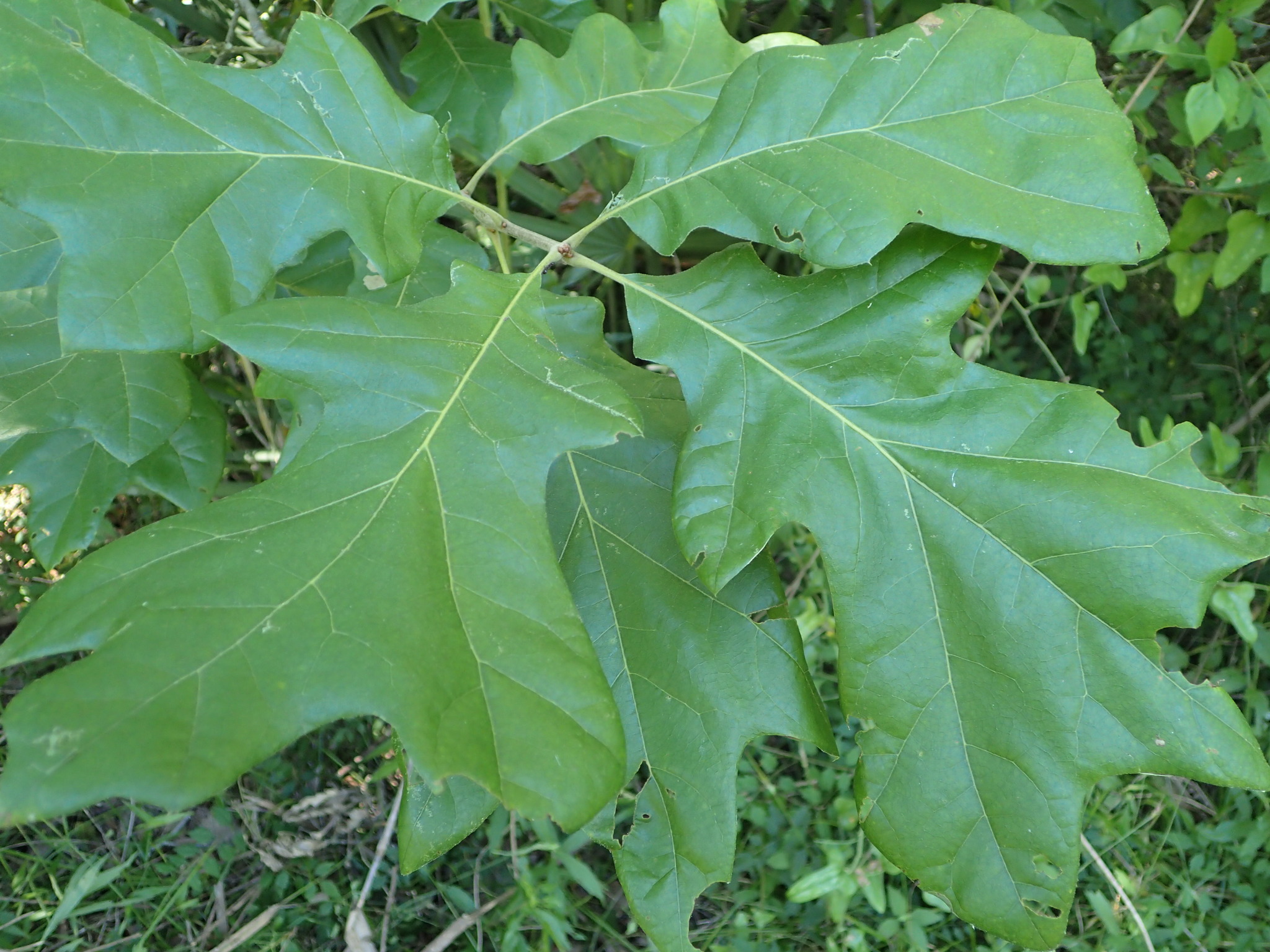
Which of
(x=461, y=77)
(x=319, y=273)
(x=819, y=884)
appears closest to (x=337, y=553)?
(x=319, y=273)

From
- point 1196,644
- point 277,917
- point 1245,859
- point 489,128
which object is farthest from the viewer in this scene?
point 1196,644

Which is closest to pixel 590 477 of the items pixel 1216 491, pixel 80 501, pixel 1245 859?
pixel 1216 491

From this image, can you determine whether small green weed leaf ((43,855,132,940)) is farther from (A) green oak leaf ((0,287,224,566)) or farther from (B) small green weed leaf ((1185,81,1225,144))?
(B) small green weed leaf ((1185,81,1225,144))

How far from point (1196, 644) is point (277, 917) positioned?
8.04ft

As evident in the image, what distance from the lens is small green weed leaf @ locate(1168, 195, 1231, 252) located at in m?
1.78

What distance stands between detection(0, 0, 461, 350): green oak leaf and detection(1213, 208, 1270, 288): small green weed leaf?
4.84ft

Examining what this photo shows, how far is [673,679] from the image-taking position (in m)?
0.94

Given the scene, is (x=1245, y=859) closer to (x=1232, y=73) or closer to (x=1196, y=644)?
(x=1196, y=644)

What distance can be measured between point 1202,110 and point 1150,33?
0.17 m

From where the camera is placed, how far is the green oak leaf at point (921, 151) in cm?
87

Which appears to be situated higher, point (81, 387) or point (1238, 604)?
point (81, 387)

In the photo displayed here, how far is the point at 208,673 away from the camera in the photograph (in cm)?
61

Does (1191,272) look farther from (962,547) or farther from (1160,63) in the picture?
(962,547)

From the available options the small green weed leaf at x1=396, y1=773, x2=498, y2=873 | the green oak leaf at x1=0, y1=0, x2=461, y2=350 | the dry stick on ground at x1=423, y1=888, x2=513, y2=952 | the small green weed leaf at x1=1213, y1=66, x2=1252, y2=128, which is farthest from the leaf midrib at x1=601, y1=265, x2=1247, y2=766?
the dry stick on ground at x1=423, y1=888, x2=513, y2=952
